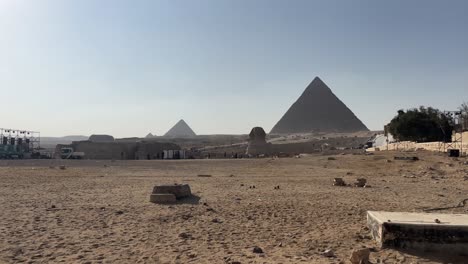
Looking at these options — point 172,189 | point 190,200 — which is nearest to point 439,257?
point 190,200

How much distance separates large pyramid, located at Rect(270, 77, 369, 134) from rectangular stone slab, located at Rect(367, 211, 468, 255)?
527 feet

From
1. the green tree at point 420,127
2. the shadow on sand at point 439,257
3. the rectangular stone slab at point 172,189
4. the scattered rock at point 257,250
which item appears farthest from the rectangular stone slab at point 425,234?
the green tree at point 420,127

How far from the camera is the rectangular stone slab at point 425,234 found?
17.0 ft

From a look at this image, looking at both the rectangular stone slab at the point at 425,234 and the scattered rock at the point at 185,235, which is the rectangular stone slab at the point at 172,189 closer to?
the scattered rock at the point at 185,235

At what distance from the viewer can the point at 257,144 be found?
5197cm

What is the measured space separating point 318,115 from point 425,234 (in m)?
172

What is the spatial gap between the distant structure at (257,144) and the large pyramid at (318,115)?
114134mm

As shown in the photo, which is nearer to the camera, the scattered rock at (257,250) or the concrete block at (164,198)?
the scattered rock at (257,250)

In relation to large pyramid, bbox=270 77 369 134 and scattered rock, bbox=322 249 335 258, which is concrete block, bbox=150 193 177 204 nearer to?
scattered rock, bbox=322 249 335 258

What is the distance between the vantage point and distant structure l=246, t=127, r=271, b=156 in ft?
167

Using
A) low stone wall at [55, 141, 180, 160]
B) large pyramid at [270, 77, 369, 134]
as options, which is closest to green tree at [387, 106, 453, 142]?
low stone wall at [55, 141, 180, 160]

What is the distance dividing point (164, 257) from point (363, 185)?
9.48 m

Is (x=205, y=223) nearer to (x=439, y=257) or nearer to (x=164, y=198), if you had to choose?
(x=164, y=198)

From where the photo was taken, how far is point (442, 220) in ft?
18.5
